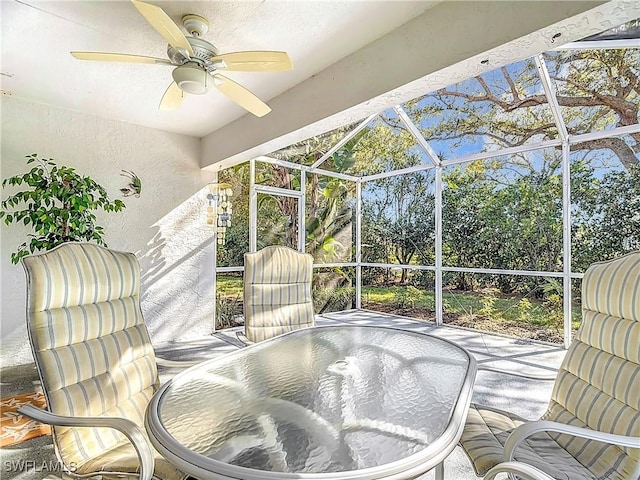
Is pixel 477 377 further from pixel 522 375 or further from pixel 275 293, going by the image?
pixel 275 293

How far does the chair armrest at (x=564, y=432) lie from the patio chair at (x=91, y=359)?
1.24m

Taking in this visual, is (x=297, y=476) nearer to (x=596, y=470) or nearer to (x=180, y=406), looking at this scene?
(x=180, y=406)

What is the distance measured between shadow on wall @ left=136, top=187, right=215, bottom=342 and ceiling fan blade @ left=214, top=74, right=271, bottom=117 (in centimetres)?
266

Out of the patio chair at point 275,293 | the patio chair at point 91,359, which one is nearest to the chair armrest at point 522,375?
the patio chair at point 275,293

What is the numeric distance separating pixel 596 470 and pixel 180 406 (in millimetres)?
1649

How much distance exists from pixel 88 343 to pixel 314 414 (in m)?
1.11

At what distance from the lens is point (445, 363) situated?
194 cm

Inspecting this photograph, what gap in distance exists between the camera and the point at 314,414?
1331 mm

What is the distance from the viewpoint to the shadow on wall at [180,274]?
182 inches

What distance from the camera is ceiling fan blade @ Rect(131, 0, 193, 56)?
5.41ft

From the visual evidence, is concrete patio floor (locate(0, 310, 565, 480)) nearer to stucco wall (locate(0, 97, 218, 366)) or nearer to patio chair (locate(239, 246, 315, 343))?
stucco wall (locate(0, 97, 218, 366))

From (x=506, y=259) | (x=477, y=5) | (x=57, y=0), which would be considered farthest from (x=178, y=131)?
(x=506, y=259)

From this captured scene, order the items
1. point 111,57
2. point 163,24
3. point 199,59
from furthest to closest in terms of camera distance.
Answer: point 199,59 < point 111,57 < point 163,24

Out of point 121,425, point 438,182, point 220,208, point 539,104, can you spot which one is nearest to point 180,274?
point 220,208
